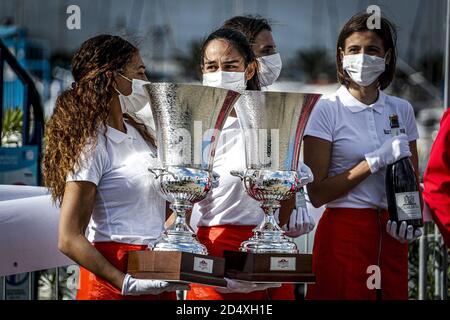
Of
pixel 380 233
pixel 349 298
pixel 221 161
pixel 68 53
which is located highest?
pixel 68 53

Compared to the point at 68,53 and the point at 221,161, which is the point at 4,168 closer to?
the point at 68,53

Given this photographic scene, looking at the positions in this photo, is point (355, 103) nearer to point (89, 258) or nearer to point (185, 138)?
point (185, 138)

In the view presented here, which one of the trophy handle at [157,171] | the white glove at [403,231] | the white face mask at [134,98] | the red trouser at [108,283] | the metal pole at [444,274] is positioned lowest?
the metal pole at [444,274]

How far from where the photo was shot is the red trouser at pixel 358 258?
330cm

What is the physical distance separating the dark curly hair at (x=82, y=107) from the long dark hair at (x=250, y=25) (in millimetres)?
760

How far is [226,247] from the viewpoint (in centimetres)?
303

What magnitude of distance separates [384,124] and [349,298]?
24.1 inches

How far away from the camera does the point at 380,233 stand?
3.32m

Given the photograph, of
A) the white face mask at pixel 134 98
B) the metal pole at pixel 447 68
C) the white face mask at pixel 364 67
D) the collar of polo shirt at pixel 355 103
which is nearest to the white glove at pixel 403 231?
the collar of polo shirt at pixel 355 103

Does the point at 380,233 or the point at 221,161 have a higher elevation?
the point at 221,161

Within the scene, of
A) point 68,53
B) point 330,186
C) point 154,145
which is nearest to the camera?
point 154,145

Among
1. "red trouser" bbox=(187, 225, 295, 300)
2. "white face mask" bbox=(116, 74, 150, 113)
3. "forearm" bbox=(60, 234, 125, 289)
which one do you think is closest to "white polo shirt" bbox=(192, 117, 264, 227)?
"red trouser" bbox=(187, 225, 295, 300)

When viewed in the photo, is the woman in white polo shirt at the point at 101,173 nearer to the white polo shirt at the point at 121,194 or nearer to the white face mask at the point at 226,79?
the white polo shirt at the point at 121,194

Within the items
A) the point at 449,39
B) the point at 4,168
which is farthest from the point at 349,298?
the point at 4,168
